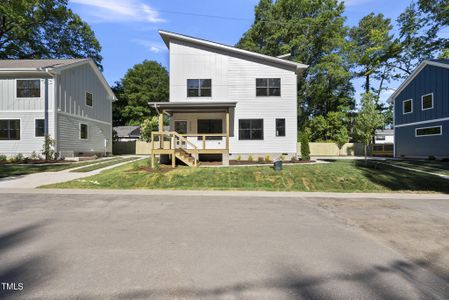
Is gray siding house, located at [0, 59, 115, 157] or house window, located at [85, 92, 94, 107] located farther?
house window, located at [85, 92, 94, 107]

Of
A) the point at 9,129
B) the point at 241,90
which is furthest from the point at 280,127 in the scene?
the point at 9,129

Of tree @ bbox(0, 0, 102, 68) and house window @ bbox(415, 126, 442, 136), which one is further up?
tree @ bbox(0, 0, 102, 68)

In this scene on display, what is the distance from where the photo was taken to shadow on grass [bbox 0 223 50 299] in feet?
9.82

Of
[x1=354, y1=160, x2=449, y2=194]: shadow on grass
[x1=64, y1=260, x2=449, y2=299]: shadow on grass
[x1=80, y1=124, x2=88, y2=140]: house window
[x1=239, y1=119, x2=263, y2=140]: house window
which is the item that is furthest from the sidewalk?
[x1=354, y1=160, x2=449, y2=194]: shadow on grass

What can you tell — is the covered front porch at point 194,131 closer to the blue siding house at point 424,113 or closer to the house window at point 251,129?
the house window at point 251,129

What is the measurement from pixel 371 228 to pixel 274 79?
1488cm

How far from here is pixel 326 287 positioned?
10.2ft

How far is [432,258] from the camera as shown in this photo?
404cm

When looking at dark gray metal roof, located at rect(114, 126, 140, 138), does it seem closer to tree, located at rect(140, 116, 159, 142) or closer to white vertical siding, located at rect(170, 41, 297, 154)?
tree, located at rect(140, 116, 159, 142)

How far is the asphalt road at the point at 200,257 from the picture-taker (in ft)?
9.96

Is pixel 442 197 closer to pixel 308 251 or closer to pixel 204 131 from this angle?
pixel 308 251

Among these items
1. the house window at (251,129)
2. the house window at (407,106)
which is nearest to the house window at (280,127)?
the house window at (251,129)

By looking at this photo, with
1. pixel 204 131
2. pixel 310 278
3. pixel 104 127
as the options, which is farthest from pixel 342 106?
pixel 310 278

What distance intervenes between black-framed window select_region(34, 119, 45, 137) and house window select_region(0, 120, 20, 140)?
4.66 feet
